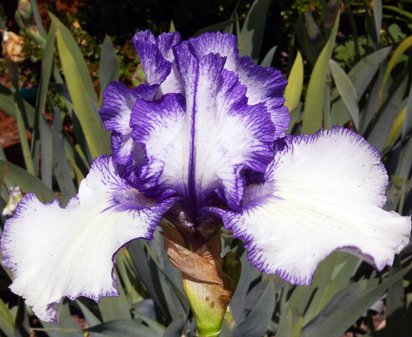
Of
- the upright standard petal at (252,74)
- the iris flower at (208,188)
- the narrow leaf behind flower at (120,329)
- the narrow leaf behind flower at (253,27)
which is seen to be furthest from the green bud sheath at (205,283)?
the narrow leaf behind flower at (253,27)

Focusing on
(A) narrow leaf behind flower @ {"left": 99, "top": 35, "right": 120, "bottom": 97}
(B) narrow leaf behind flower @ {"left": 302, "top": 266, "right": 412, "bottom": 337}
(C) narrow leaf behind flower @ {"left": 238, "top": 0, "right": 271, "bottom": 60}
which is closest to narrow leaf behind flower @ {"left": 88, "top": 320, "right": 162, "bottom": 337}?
(B) narrow leaf behind flower @ {"left": 302, "top": 266, "right": 412, "bottom": 337}

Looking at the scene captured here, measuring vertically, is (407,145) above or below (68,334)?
above

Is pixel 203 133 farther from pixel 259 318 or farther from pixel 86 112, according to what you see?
pixel 86 112

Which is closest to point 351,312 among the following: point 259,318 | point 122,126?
point 259,318

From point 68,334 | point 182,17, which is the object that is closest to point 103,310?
point 68,334

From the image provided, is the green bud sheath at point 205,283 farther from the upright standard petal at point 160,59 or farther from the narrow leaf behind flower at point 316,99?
the narrow leaf behind flower at point 316,99

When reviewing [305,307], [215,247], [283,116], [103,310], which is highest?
[283,116]

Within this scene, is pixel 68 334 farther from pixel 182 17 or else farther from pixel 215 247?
pixel 182 17

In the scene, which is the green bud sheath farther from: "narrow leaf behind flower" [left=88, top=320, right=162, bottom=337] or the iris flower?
"narrow leaf behind flower" [left=88, top=320, right=162, bottom=337]
